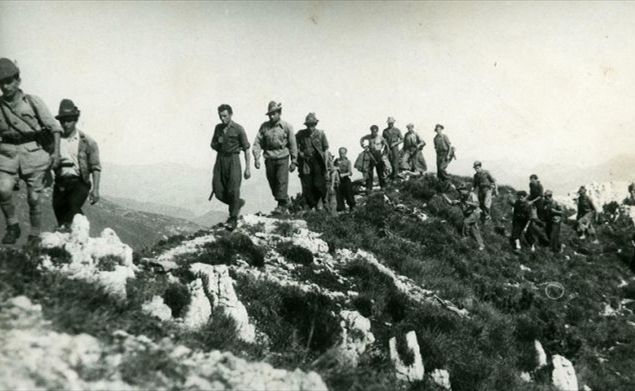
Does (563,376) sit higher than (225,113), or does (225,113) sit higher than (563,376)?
(225,113)

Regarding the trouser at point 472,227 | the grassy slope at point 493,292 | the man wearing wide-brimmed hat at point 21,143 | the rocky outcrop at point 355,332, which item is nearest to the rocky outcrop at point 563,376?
the grassy slope at point 493,292

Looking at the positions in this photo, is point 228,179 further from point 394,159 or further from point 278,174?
point 394,159

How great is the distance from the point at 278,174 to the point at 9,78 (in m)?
5.60

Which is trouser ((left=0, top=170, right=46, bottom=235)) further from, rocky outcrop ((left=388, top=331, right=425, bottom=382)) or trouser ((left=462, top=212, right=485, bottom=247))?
trouser ((left=462, top=212, right=485, bottom=247))

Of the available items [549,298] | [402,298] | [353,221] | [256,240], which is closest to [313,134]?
[353,221]

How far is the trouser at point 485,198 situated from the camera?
1705 cm

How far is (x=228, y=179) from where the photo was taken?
31.3ft

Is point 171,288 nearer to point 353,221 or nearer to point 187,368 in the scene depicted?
point 187,368

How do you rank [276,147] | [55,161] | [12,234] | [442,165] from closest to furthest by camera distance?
1. [12,234]
2. [55,161]
3. [276,147]
4. [442,165]

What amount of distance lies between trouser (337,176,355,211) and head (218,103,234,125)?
634 centimetres

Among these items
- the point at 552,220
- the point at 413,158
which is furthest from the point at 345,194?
the point at 552,220

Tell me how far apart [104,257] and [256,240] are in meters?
3.50

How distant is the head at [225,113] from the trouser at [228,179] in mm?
593

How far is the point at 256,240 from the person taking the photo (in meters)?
9.63
